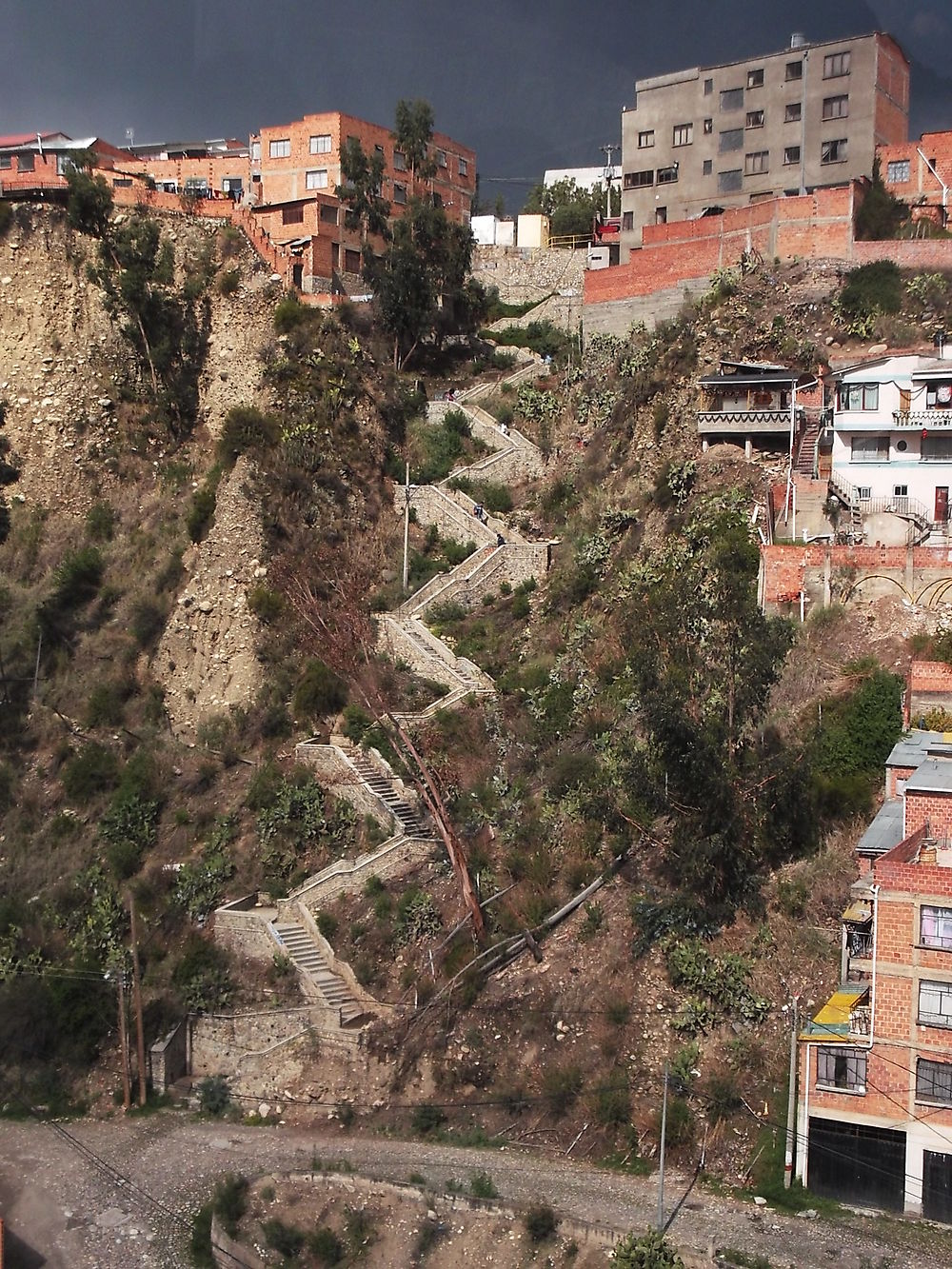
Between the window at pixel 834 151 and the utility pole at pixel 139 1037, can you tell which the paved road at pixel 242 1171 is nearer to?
the utility pole at pixel 139 1037

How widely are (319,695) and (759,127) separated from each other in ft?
76.3

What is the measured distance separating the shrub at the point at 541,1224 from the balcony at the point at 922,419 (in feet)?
63.5

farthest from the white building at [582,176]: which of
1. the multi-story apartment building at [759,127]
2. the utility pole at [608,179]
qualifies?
the multi-story apartment building at [759,127]

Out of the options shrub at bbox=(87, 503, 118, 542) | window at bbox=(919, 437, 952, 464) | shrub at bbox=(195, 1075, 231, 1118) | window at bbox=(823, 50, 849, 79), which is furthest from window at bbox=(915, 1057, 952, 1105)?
window at bbox=(823, 50, 849, 79)

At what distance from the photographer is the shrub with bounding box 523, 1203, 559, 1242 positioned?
21453mm

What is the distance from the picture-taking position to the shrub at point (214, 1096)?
27422 millimetres

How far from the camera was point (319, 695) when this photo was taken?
111ft

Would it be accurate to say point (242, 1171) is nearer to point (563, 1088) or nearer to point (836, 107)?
point (563, 1088)

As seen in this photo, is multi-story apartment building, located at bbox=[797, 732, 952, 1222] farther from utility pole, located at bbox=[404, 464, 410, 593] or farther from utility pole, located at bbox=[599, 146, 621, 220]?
utility pole, located at bbox=[599, 146, 621, 220]

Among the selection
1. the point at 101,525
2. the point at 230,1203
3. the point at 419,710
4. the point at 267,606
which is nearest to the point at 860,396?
the point at 419,710

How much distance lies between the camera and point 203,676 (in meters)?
35.9

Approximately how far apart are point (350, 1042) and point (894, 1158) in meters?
10.0

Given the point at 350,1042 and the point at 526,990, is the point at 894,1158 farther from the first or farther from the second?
the point at 350,1042

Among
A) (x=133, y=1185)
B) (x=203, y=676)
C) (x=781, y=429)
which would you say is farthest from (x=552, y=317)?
(x=133, y=1185)
